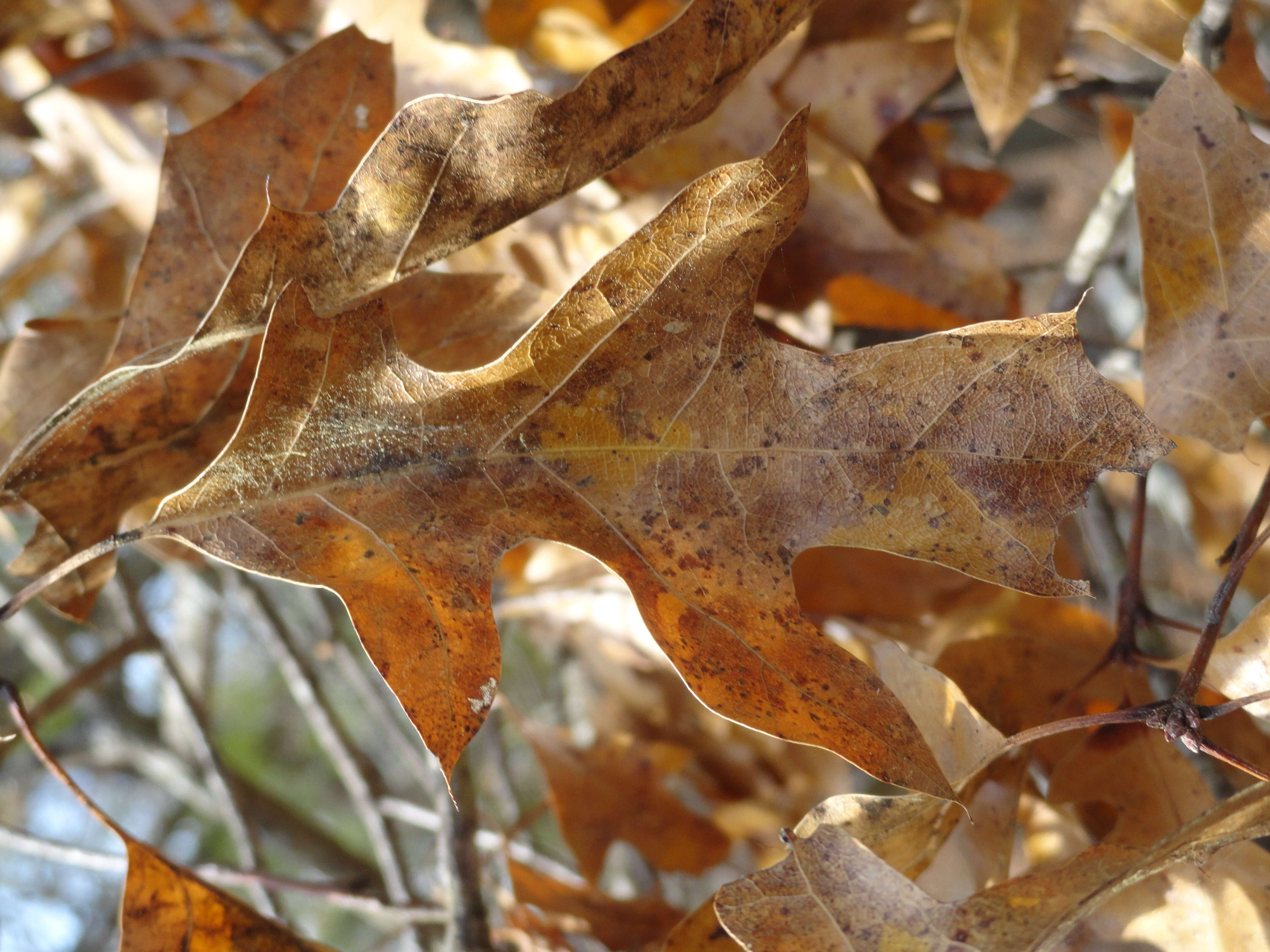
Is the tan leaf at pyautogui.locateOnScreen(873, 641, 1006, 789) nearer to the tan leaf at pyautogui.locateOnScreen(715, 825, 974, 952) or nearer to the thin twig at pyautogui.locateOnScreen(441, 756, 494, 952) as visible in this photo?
the tan leaf at pyautogui.locateOnScreen(715, 825, 974, 952)

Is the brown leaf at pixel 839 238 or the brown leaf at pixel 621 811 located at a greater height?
the brown leaf at pixel 839 238

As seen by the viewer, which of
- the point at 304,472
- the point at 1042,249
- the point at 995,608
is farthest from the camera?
the point at 1042,249

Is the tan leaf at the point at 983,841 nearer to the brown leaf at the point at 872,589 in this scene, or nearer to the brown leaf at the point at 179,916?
the brown leaf at the point at 872,589

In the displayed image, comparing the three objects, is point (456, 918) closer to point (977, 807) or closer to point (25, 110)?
point (977, 807)

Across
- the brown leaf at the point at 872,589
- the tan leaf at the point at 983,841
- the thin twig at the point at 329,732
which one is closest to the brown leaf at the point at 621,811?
the thin twig at the point at 329,732

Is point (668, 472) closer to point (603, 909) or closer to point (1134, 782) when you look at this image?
point (1134, 782)

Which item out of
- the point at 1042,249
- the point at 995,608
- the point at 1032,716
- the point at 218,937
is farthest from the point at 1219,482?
the point at 218,937
